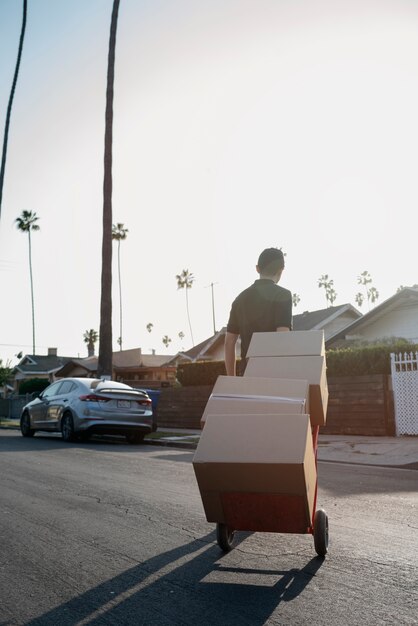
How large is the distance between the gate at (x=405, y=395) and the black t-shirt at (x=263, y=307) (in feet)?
34.6

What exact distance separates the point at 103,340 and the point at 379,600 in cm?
1868

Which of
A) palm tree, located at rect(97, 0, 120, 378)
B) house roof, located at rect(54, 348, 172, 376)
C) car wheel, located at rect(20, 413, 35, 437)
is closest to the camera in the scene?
car wheel, located at rect(20, 413, 35, 437)

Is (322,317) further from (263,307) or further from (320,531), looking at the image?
(320,531)

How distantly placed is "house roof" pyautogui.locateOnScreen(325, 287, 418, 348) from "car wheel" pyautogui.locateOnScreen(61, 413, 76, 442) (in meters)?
13.7

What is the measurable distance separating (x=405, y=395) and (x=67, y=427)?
775cm

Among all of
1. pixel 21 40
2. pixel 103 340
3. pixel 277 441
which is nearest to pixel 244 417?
pixel 277 441

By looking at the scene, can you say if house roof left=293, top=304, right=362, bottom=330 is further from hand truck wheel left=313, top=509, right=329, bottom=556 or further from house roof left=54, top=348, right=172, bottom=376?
hand truck wheel left=313, top=509, right=329, bottom=556

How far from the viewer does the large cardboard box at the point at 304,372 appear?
4648mm

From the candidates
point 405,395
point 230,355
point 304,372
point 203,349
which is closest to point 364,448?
point 405,395

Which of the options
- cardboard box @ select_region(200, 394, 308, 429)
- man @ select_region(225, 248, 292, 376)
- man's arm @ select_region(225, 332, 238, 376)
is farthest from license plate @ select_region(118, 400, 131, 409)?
cardboard box @ select_region(200, 394, 308, 429)

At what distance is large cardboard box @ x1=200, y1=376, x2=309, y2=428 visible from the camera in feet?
14.3

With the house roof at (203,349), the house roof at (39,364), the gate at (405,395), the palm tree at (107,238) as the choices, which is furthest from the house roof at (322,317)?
the house roof at (39,364)

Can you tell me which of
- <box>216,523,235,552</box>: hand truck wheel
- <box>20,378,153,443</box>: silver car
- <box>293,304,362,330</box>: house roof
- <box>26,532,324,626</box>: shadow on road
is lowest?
<box>26,532,324,626</box>: shadow on road

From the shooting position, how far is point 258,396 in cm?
445
